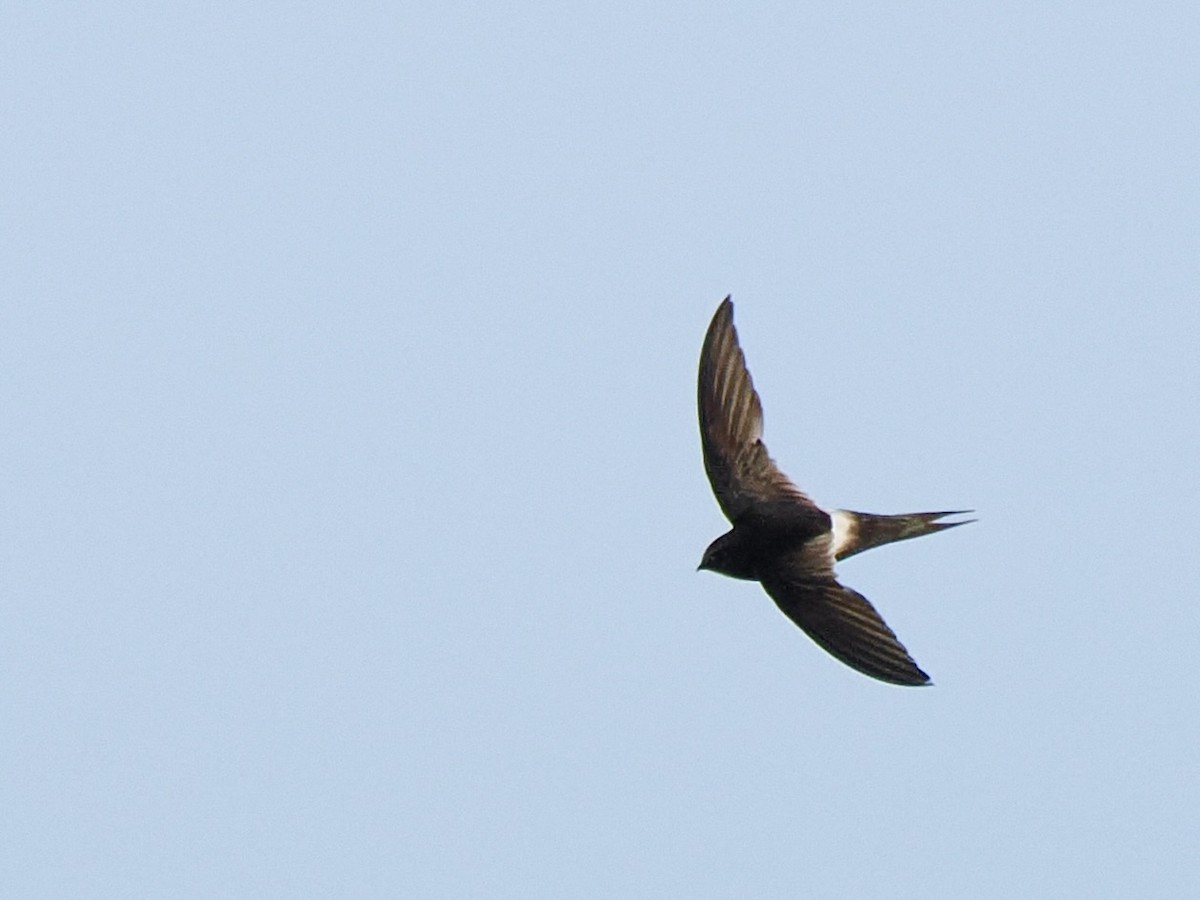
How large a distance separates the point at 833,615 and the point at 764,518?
0.52 metres

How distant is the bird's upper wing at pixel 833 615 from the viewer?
7.86 m

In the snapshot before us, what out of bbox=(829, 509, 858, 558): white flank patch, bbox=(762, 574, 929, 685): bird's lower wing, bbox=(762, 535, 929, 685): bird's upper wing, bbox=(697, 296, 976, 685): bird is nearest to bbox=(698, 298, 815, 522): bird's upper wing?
bbox=(697, 296, 976, 685): bird

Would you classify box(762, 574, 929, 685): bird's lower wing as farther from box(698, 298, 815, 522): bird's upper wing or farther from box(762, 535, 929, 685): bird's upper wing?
box(698, 298, 815, 522): bird's upper wing

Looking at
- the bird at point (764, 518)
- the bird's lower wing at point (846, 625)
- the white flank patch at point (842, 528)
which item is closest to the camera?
the bird's lower wing at point (846, 625)

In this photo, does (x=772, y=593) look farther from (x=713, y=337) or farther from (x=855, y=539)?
(x=713, y=337)

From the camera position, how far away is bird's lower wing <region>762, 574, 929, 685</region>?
7.84m

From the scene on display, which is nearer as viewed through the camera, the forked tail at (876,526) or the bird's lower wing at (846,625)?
the bird's lower wing at (846,625)

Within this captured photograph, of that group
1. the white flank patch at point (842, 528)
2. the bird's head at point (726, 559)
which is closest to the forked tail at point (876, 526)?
the white flank patch at point (842, 528)

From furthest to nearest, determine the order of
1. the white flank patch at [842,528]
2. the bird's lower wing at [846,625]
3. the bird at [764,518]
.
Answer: the white flank patch at [842,528], the bird at [764,518], the bird's lower wing at [846,625]

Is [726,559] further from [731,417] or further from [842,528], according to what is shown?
[731,417]

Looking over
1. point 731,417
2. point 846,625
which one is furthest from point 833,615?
point 731,417

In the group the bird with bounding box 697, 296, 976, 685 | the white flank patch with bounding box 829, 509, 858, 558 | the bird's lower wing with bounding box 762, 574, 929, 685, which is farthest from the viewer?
the white flank patch with bounding box 829, 509, 858, 558

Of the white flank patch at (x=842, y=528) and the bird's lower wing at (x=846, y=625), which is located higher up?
the white flank patch at (x=842, y=528)

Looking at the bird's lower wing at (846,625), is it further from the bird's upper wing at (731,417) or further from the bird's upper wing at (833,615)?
the bird's upper wing at (731,417)
